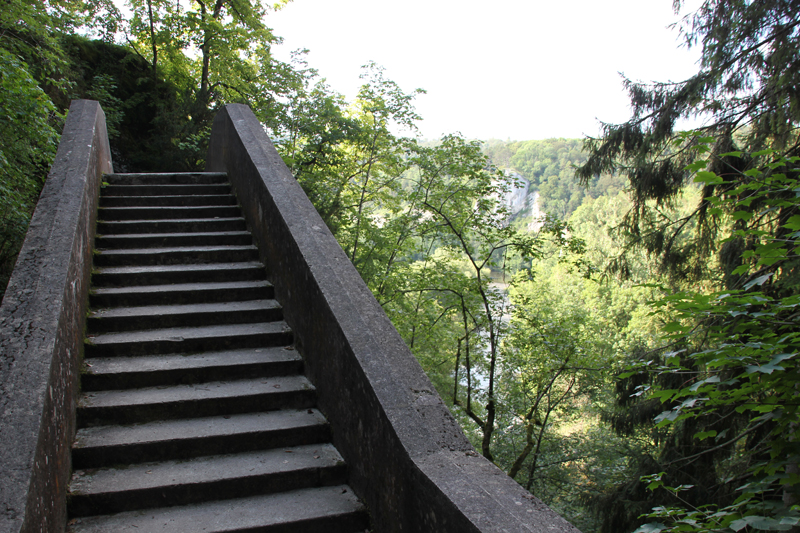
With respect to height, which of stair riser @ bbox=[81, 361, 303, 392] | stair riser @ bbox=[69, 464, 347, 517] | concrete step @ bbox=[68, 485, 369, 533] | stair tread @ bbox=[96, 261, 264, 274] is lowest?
concrete step @ bbox=[68, 485, 369, 533]

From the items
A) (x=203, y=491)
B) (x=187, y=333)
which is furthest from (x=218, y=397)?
(x=187, y=333)

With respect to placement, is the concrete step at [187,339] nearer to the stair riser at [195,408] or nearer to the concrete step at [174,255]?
the stair riser at [195,408]

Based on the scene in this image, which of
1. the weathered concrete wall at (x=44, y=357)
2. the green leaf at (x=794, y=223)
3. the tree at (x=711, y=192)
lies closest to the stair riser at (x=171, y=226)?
the weathered concrete wall at (x=44, y=357)

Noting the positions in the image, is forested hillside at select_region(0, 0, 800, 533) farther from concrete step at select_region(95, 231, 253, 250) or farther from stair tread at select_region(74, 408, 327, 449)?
stair tread at select_region(74, 408, 327, 449)

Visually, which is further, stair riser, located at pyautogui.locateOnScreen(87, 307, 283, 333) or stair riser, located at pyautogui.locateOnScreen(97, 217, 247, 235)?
stair riser, located at pyautogui.locateOnScreen(97, 217, 247, 235)

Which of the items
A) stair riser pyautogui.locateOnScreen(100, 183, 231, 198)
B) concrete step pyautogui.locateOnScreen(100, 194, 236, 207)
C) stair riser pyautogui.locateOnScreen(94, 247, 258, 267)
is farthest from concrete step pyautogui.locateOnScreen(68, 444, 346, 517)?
stair riser pyautogui.locateOnScreen(100, 183, 231, 198)

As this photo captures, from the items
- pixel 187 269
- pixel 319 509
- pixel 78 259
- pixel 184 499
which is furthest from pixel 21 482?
pixel 187 269

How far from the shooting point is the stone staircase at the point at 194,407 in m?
2.21

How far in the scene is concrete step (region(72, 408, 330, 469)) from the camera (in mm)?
2400

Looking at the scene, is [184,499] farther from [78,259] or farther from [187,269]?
[187,269]

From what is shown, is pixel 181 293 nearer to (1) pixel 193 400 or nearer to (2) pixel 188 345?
(2) pixel 188 345

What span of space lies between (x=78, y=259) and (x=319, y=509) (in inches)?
87.5

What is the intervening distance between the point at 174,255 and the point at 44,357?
7.00 feet

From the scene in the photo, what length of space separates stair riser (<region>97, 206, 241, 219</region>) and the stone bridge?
0.52 metres
